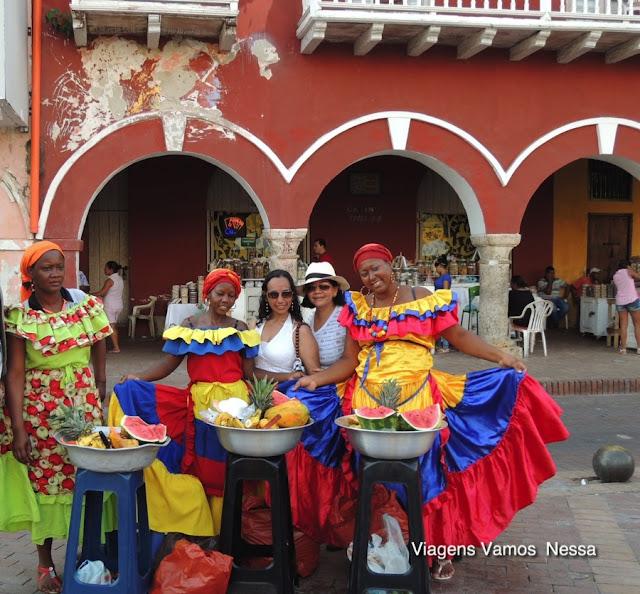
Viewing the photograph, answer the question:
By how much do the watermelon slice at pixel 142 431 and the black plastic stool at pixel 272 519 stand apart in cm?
40

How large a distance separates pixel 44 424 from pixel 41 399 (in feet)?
0.42

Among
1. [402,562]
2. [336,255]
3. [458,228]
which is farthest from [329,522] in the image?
[458,228]

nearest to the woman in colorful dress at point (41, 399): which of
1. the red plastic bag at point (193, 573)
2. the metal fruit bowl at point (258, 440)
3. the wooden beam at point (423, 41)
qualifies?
the red plastic bag at point (193, 573)

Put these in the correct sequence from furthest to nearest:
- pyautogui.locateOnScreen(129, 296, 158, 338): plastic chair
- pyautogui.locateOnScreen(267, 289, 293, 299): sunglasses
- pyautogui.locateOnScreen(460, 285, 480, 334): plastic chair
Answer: pyautogui.locateOnScreen(129, 296, 158, 338): plastic chair, pyautogui.locateOnScreen(460, 285, 480, 334): plastic chair, pyautogui.locateOnScreen(267, 289, 293, 299): sunglasses

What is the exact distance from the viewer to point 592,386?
9.81 m

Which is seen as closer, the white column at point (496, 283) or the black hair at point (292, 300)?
the black hair at point (292, 300)

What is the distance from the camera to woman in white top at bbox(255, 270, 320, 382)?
4.48 metres

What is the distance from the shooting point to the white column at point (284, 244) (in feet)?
34.5

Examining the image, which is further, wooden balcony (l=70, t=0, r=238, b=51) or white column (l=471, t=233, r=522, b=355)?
white column (l=471, t=233, r=522, b=355)

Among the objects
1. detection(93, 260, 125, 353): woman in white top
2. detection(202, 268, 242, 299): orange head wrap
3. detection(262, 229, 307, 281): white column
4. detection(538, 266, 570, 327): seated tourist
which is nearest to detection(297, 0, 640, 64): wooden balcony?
detection(262, 229, 307, 281): white column

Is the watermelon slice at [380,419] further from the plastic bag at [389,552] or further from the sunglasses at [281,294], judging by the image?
the sunglasses at [281,294]

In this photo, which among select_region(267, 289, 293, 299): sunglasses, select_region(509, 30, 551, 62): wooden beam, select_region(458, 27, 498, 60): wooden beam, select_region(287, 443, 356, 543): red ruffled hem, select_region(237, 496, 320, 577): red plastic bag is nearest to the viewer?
select_region(237, 496, 320, 577): red plastic bag

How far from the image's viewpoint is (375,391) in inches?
160

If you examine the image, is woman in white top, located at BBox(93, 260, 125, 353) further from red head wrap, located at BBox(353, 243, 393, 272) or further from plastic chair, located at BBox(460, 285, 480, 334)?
red head wrap, located at BBox(353, 243, 393, 272)
